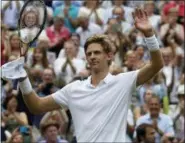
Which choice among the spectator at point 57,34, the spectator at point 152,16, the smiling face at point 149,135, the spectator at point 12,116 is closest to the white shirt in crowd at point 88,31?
the spectator at point 57,34

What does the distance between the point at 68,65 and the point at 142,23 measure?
8.53 meters

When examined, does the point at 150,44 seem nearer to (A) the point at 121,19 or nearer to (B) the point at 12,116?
(B) the point at 12,116

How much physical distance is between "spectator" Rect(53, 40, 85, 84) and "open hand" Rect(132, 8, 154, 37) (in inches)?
316

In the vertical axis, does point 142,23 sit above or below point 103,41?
above

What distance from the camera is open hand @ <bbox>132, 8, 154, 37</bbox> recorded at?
26.3 ft

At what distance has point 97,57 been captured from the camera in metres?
8.18

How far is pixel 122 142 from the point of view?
26.3ft

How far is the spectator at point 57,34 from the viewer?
17609 mm

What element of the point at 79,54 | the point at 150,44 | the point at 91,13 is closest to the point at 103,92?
the point at 150,44

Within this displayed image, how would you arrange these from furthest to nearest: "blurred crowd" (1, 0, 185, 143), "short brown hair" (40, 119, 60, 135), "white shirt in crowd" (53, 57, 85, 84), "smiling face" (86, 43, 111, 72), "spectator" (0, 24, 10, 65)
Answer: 1. "white shirt in crowd" (53, 57, 85, 84)
2. "spectator" (0, 24, 10, 65)
3. "blurred crowd" (1, 0, 185, 143)
4. "short brown hair" (40, 119, 60, 135)
5. "smiling face" (86, 43, 111, 72)

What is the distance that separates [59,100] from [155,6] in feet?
37.9

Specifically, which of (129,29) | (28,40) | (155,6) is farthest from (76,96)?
(155,6)

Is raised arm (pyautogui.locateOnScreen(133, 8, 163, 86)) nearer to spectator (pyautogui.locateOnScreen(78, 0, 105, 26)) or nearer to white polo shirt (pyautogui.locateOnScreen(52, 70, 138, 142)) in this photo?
white polo shirt (pyautogui.locateOnScreen(52, 70, 138, 142))

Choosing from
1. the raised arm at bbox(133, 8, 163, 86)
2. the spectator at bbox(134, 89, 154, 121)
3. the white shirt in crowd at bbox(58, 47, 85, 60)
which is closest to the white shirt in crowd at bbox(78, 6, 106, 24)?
the white shirt in crowd at bbox(58, 47, 85, 60)
